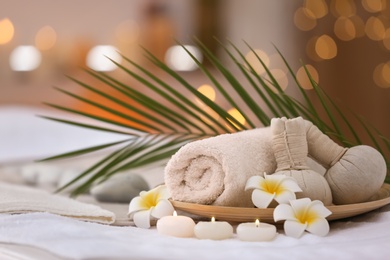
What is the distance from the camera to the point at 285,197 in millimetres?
898

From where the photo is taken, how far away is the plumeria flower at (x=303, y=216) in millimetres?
878

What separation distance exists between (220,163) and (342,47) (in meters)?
3.11

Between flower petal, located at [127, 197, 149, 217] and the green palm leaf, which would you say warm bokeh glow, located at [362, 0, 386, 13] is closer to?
the green palm leaf

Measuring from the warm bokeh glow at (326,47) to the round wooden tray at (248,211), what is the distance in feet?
10.1

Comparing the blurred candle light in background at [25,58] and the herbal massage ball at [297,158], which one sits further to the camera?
the blurred candle light in background at [25,58]

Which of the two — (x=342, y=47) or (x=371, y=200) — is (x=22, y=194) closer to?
(x=371, y=200)

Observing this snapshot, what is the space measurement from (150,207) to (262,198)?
0.53 feet

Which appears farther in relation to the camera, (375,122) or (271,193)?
(375,122)

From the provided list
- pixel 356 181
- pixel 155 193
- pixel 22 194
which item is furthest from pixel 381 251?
pixel 22 194

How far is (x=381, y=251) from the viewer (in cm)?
83

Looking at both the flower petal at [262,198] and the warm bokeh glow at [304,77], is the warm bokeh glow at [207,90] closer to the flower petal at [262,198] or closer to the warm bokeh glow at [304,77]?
the warm bokeh glow at [304,77]

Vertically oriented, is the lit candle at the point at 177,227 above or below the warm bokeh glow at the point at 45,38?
below

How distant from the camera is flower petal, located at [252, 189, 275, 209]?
0.90 m

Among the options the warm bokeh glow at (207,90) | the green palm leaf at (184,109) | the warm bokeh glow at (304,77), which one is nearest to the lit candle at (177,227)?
the green palm leaf at (184,109)
